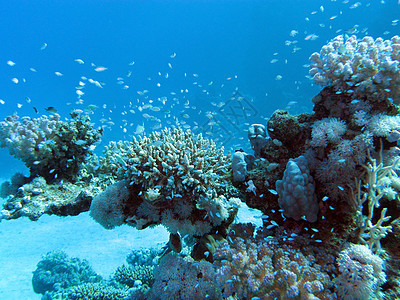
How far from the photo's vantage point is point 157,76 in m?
89.2

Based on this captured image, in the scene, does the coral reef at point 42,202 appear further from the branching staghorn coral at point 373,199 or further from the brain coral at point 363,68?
the brain coral at point 363,68

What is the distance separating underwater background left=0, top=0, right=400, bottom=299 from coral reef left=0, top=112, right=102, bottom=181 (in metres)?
0.67

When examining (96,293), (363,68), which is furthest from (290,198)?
(96,293)

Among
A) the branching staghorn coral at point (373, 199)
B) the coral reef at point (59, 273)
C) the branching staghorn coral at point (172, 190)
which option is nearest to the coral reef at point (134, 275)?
the coral reef at point (59, 273)

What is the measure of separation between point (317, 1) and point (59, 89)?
107329 millimetres

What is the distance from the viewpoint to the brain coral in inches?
159

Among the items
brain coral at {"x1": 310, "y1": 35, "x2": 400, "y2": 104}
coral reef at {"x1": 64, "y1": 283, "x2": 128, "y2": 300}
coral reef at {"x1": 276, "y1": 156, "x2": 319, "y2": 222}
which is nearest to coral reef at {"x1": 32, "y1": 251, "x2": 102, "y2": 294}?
coral reef at {"x1": 64, "y1": 283, "x2": 128, "y2": 300}

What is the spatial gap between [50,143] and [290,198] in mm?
6748

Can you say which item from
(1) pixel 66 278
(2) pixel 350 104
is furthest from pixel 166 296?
(1) pixel 66 278

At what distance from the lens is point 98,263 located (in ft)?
34.9

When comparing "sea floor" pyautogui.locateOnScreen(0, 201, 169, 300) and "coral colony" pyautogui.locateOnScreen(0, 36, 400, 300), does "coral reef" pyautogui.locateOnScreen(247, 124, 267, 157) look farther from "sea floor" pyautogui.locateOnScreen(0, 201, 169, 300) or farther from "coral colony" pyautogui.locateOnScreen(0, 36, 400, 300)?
"sea floor" pyautogui.locateOnScreen(0, 201, 169, 300)

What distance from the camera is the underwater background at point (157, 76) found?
11773 millimetres

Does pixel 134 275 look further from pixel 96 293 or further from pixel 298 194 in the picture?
pixel 298 194

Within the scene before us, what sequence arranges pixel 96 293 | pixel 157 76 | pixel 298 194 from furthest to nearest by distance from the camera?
pixel 157 76, pixel 96 293, pixel 298 194
